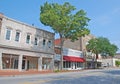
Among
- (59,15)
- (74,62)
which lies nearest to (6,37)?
(59,15)

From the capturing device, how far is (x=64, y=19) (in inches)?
1578

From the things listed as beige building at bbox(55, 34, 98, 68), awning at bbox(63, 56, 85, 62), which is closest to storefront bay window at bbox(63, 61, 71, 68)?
awning at bbox(63, 56, 85, 62)

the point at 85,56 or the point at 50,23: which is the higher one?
the point at 50,23

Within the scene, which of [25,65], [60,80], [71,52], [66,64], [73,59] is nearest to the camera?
[60,80]

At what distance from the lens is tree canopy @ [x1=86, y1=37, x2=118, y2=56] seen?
210ft

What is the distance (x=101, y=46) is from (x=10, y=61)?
36.8 metres

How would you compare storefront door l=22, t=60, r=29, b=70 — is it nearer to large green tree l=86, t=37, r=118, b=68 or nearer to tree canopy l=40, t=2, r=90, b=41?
tree canopy l=40, t=2, r=90, b=41

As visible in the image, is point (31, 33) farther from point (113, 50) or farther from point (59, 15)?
point (113, 50)

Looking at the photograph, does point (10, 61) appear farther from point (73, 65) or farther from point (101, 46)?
point (101, 46)

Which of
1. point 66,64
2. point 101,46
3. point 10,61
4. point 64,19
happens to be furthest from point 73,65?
point 10,61

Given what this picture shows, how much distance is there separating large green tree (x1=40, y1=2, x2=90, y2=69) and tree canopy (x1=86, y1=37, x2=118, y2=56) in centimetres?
2078

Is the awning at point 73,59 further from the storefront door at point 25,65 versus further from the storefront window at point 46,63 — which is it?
the storefront door at point 25,65

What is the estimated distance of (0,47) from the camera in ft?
104

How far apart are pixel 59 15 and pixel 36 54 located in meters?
8.86
